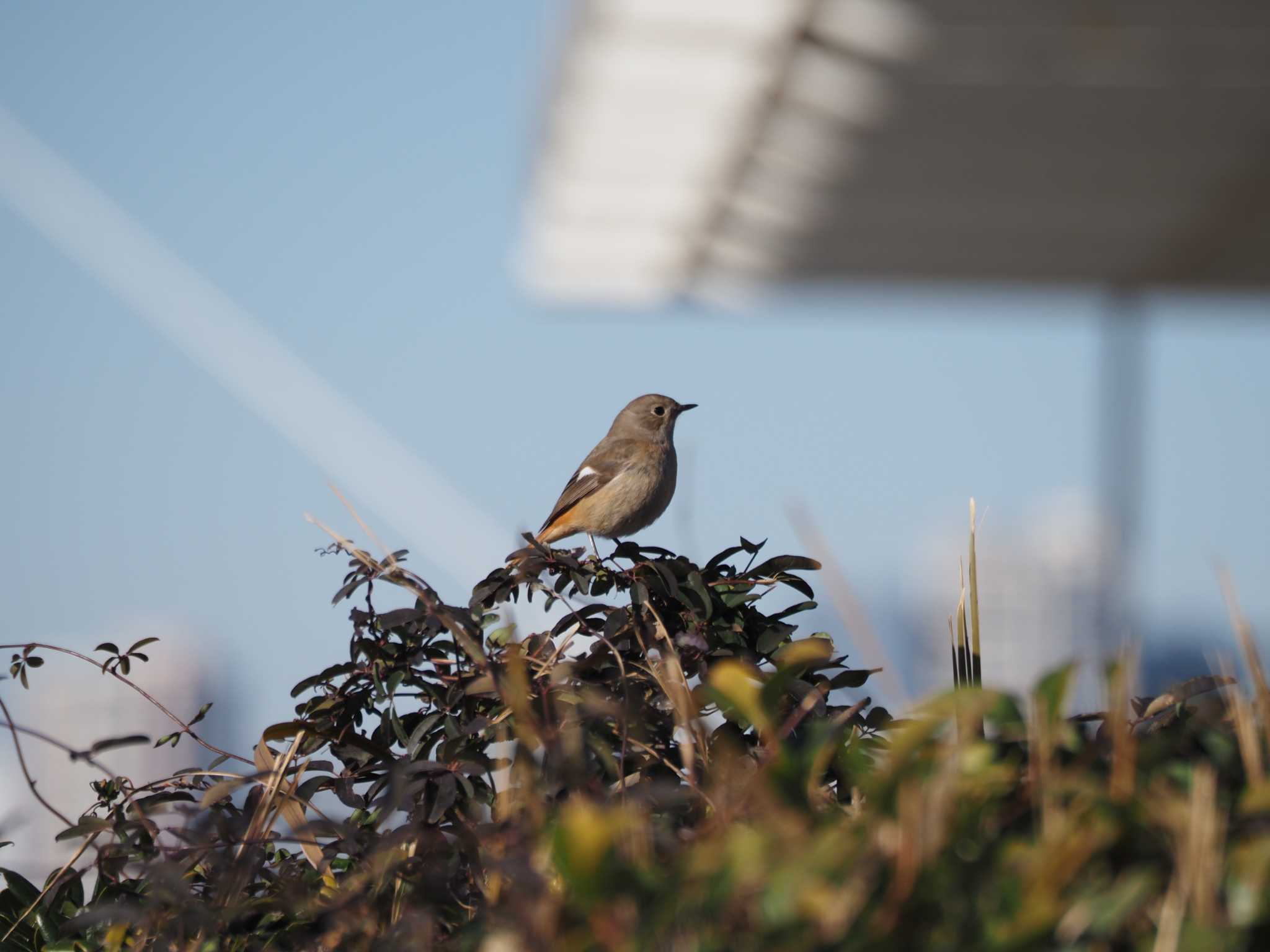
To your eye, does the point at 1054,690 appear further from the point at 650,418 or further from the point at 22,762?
the point at 650,418

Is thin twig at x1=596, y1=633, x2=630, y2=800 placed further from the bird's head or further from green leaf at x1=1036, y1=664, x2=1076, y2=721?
the bird's head

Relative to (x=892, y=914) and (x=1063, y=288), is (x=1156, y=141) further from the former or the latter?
(x=892, y=914)

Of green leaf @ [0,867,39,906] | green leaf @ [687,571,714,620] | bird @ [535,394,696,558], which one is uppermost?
bird @ [535,394,696,558]

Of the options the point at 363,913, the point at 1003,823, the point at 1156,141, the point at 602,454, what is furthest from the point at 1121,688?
the point at 1156,141

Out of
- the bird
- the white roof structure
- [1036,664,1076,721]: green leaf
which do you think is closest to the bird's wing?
the bird

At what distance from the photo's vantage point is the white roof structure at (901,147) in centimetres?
709

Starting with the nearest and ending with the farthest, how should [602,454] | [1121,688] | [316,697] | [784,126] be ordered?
1. [1121,688]
2. [316,697]
3. [602,454]
4. [784,126]

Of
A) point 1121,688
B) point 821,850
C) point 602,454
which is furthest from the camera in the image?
point 602,454

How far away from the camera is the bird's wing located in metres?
5.54

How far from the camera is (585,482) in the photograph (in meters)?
5.57

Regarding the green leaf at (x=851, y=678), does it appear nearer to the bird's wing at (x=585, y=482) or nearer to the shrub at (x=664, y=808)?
the shrub at (x=664, y=808)

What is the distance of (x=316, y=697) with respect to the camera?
195 cm

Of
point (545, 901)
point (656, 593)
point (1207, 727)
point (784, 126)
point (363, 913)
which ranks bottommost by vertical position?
point (363, 913)

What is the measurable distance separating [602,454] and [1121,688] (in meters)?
4.56
